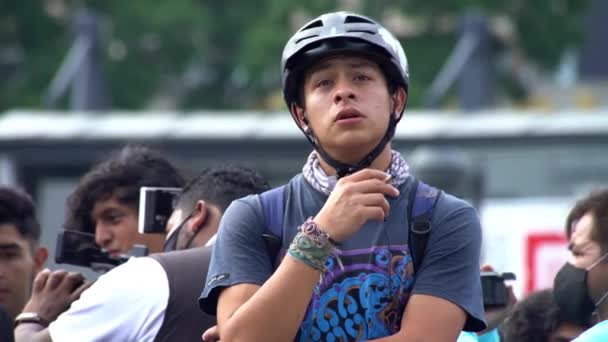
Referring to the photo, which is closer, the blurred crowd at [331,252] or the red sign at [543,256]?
the blurred crowd at [331,252]

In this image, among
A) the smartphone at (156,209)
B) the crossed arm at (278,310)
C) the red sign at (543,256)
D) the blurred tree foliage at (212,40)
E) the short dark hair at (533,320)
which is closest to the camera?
the crossed arm at (278,310)

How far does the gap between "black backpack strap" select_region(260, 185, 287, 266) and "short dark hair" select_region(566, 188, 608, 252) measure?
162cm

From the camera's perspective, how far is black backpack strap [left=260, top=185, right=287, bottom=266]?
4.41 m

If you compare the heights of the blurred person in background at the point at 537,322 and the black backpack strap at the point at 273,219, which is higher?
the black backpack strap at the point at 273,219

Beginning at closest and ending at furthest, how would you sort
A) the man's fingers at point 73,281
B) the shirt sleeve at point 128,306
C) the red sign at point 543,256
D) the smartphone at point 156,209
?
the shirt sleeve at point 128,306 < the man's fingers at point 73,281 < the smartphone at point 156,209 < the red sign at point 543,256

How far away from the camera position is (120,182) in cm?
682

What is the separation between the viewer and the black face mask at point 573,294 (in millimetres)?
5734

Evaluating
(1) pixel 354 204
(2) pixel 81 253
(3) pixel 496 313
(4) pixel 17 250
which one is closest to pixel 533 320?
(3) pixel 496 313

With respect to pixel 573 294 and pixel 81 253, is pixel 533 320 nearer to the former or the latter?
pixel 573 294

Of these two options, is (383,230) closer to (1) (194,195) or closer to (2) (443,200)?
(2) (443,200)

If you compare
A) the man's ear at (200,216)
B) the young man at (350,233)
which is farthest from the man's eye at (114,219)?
the young man at (350,233)

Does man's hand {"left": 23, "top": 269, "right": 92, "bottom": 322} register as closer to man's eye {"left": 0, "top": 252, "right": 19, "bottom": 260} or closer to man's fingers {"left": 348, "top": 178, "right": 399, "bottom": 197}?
man's eye {"left": 0, "top": 252, "right": 19, "bottom": 260}

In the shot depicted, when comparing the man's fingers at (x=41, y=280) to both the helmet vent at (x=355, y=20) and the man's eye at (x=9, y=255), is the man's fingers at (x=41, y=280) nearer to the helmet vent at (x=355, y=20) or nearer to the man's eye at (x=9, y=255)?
the man's eye at (x=9, y=255)

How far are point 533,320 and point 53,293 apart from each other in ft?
5.81
